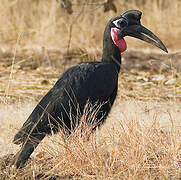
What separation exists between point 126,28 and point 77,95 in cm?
78

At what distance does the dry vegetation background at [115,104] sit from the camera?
9.45 ft

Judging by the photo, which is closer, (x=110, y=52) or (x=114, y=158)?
(x=114, y=158)

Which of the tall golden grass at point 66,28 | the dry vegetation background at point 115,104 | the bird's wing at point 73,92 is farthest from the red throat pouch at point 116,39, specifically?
the tall golden grass at point 66,28

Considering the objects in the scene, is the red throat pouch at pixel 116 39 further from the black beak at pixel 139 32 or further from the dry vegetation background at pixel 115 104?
the dry vegetation background at pixel 115 104

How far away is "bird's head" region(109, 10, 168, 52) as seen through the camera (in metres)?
3.70

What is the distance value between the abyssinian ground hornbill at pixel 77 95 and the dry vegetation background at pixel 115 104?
0.11m

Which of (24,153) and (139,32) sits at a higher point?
(139,32)

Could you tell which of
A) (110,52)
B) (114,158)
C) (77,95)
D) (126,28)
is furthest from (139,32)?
(114,158)

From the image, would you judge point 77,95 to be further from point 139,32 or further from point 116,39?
point 139,32

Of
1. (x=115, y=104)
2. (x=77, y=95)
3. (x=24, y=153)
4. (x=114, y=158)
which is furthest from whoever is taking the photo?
(x=115, y=104)

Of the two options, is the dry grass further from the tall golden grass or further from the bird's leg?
the tall golden grass

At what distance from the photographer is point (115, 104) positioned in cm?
463

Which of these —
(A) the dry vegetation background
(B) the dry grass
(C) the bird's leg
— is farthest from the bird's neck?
(C) the bird's leg

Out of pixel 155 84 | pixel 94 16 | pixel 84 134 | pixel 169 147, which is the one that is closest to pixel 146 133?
pixel 169 147
